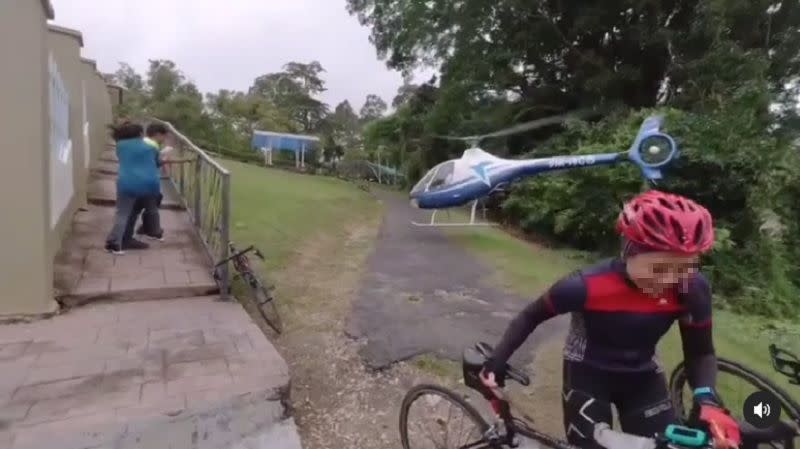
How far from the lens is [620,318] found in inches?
73.9

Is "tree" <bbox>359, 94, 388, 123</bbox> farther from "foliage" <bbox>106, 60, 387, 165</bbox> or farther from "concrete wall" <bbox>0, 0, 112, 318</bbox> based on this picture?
"concrete wall" <bbox>0, 0, 112, 318</bbox>

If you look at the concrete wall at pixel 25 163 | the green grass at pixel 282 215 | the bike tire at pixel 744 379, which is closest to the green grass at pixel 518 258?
the green grass at pixel 282 215

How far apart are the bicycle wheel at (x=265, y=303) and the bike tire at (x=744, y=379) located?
292 cm

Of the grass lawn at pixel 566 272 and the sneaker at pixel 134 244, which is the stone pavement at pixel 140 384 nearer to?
the sneaker at pixel 134 244

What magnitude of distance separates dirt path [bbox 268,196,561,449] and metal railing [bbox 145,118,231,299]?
30.4 inches

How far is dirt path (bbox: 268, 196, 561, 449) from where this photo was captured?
10.3ft

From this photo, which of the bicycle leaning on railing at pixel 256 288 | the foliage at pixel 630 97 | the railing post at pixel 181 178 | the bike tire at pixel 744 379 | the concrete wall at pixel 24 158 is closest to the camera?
the bike tire at pixel 744 379

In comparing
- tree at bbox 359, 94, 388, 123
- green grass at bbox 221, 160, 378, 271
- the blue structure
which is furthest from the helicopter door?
tree at bbox 359, 94, 388, 123

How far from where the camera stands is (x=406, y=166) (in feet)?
67.6

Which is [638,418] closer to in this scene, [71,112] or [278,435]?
[278,435]

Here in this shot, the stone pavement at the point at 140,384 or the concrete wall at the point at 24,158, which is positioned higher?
the concrete wall at the point at 24,158

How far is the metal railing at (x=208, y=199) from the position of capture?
4637 mm

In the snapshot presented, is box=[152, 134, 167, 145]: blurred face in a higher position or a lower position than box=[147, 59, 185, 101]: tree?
lower

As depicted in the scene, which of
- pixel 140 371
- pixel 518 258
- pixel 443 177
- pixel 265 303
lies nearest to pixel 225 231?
pixel 265 303
